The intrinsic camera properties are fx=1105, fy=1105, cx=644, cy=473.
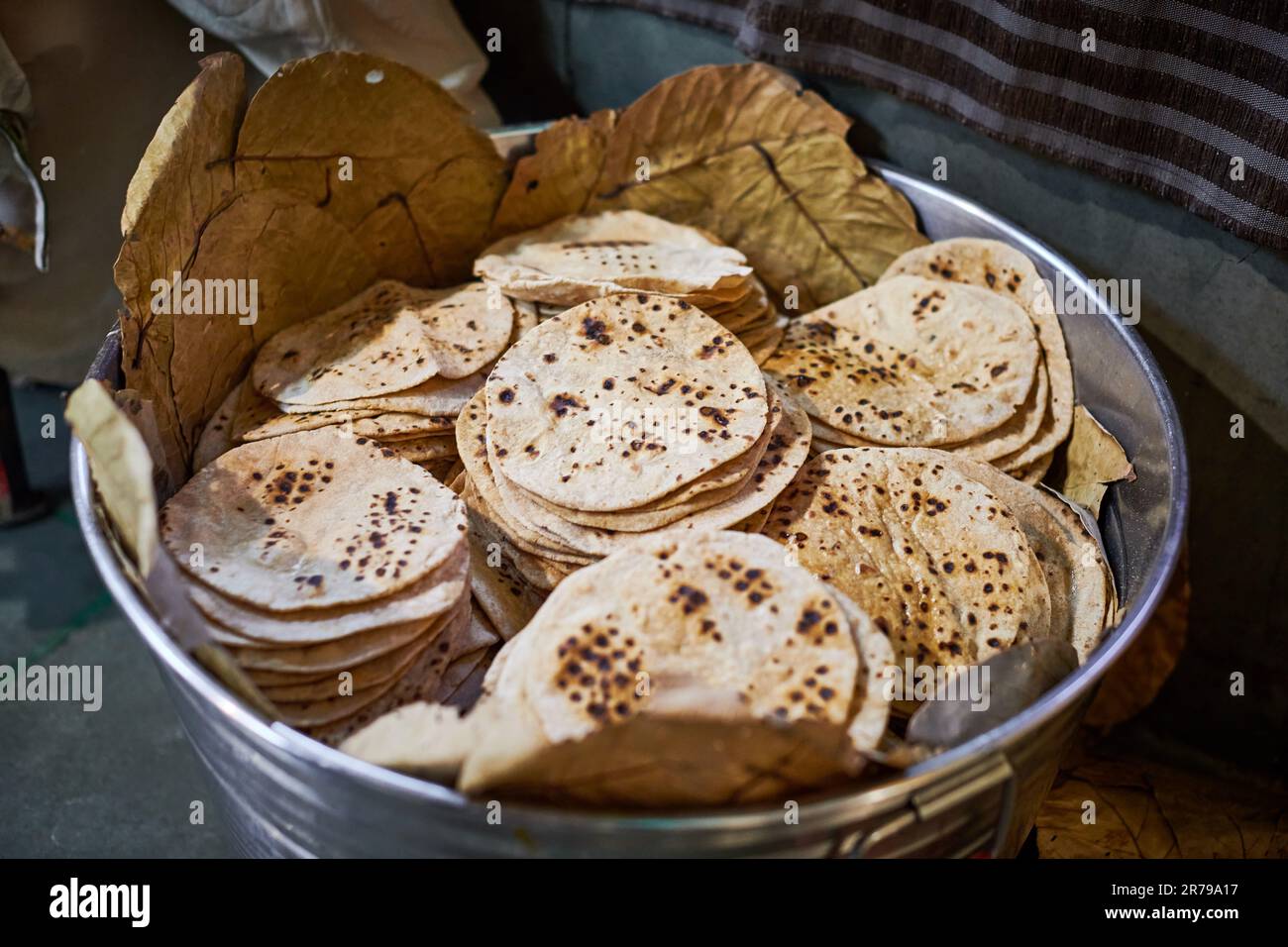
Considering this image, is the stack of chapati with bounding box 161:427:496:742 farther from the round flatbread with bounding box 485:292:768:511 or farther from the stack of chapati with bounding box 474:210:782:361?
the stack of chapati with bounding box 474:210:782:361

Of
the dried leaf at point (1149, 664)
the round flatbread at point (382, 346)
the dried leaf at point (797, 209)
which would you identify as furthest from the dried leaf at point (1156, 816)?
the round flatbread at point (382, 346)

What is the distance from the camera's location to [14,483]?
2395 millimetres

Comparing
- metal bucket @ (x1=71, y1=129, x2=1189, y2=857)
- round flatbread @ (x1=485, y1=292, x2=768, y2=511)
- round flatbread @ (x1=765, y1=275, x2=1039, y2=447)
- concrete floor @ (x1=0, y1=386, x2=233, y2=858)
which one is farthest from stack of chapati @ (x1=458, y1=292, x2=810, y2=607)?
concrete floor @ (x1=0, y1=386, x2=233, y2=858)

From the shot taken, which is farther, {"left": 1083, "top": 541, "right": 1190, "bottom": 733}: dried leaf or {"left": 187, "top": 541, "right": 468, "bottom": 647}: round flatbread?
{"left": 1083, "top": 541, "right": 1190, "bottom": 733}: dried leaf

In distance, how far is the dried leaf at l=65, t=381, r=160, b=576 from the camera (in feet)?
3.39

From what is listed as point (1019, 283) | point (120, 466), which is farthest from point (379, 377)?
point (1019, 283)

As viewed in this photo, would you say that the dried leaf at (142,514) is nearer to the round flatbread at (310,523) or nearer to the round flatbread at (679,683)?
the round flatbread at (310,523)

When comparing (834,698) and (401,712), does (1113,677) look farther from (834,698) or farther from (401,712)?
(401,712)

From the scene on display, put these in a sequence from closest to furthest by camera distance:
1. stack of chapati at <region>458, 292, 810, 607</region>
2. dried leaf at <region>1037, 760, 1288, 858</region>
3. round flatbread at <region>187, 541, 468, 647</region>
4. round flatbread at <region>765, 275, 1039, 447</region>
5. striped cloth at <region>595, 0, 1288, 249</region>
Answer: round flatbread at <region>187, 541, 468, 647</region>, stack of chapati at <region>458, 292, 810, 607</region>, striped cloth at <region>595, 0, 1288, 249</region>, round flatbread at <region>765, 275, 1039, 447</region>, dried leaf at <region>1037, 760, 1288, 858</region>

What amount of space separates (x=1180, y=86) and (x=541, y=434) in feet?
3.30

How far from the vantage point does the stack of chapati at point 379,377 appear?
1525 mm

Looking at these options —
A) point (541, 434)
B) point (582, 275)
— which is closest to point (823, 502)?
point (541, 434)

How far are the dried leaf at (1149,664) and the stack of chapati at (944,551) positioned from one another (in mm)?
498

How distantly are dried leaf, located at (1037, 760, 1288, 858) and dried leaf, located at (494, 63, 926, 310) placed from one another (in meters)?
0.94
